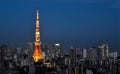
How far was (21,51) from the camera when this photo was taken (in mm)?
4758

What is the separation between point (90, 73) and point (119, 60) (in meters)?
0.42

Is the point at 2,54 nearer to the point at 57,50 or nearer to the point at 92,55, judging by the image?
the point at 57,50

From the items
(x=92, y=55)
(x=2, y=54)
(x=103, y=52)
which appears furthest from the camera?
(x=92, y=55)

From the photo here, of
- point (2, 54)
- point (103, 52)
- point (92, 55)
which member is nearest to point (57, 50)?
point (92, 55)

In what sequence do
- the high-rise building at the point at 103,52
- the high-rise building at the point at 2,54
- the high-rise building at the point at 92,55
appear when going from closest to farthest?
the high-rise building at the point at 2,54 < the high-rise building at the point at 103,52 < the high-rise building at the point at 92,55

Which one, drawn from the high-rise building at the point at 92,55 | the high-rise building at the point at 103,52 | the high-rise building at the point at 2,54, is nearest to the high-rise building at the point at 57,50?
the high-rise building at the point at 92,55

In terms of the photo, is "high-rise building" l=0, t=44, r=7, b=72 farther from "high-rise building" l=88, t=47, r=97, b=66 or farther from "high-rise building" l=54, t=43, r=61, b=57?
"high-rise building" l=88, t=47, r=97, b=66

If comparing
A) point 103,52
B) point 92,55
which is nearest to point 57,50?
point 92,55

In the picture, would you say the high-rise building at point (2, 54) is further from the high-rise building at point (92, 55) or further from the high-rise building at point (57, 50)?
the high-rise building at point (92, 55)

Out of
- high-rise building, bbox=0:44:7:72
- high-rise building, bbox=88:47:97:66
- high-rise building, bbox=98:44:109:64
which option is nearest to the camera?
high-rise building, bbox=0:44:7:72

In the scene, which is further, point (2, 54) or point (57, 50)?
point (57, 50)

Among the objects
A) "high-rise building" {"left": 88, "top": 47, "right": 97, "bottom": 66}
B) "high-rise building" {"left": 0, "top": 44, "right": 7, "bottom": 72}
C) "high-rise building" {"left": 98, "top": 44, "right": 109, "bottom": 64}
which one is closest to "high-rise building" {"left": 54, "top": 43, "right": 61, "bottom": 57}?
"high-rise building" {"left": 88, "top": 47, "right": 97, "bottom": 66}

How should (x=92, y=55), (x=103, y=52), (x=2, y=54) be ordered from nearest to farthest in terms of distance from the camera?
(x=2, y=54) → (x=103, y=52) → (x=92, y=55)

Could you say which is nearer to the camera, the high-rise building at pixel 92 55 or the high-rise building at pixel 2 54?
the high-rise building at pixel 2 54
